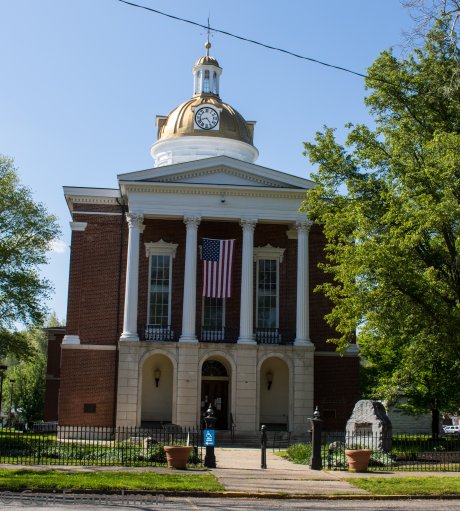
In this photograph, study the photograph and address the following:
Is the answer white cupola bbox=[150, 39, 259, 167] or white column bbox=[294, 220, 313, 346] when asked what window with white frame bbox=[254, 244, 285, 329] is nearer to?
white column bbox=[294, 220, 313, 346]

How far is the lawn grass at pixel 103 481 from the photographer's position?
15.2m

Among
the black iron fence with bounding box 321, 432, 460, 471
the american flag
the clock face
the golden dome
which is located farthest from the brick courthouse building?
the black iron fence with bounding box 321, 432, 460, 471

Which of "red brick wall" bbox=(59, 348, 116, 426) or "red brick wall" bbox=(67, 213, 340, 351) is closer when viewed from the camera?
"red brick wall" bbox=(59, 348, 116, 426)

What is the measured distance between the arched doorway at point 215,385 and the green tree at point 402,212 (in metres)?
9.78

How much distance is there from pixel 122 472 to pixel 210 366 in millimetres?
19115

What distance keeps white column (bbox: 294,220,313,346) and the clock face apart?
33.4ft

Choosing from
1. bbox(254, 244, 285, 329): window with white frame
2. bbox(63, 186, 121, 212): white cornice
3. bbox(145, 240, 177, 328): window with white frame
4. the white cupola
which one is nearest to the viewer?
bbox(145, 240, 177, 328): window with white frame

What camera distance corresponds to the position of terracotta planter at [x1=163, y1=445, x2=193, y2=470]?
65.1 ft

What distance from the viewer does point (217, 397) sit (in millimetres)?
36781

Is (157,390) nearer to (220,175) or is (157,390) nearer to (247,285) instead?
(247,285)

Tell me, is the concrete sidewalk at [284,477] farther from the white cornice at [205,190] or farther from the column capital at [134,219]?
the white cornice at [205,190]

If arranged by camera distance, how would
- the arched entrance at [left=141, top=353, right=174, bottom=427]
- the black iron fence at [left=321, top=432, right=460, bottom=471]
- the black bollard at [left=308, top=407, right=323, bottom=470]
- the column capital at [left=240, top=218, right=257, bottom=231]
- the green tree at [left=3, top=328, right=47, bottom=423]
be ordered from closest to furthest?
the black bollard at [left=308, top=407, right=323, bottom=470] → the black iron fence at [left=321, top=432, right=460, bottom=471] → the column capital at [left=240, top=218, right=257, bottom=231] → the arched entrance at [left=141, top=353, right=174, bottom=427] → the green tree at [left=3, top=328, right=47, bottom=423]

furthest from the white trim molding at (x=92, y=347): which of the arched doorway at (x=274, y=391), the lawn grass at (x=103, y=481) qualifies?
the lawn grass at (x=103, y=481)

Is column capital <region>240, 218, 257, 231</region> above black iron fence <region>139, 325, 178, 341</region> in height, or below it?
above
